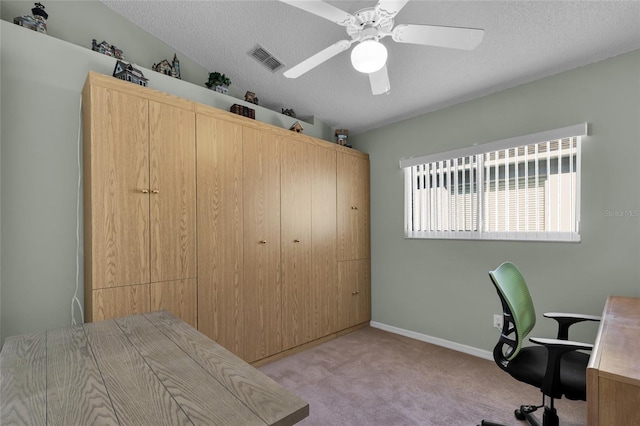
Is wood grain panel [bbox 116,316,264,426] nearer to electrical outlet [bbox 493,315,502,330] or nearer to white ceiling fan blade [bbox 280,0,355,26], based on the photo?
white ceiling fan blade [bbox 280,0,355,26]

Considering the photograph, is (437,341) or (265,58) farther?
(437,341)

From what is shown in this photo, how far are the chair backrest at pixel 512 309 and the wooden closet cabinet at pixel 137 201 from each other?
2071 mm

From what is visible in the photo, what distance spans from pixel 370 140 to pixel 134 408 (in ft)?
11.7

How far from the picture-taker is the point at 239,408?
83 centimetres

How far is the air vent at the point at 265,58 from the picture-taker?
103 inches

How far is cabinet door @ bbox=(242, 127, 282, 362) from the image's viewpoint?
8.59 ft

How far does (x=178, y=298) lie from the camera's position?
7.21 ft

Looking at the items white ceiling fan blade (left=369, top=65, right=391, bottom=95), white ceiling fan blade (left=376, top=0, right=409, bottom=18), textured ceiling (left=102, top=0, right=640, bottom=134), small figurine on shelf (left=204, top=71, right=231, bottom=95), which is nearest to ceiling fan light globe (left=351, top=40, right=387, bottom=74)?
white ceiling fan blade (left=376, top=0, right=409, bottom=18)

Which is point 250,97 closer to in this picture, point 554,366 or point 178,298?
point 178,298

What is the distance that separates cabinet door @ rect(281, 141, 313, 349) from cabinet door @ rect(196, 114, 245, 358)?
1.58ft

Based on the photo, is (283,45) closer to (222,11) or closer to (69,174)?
(222,11)

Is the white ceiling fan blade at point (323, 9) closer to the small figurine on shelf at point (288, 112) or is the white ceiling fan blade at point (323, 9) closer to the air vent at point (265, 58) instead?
the air vent at point (265, 58)

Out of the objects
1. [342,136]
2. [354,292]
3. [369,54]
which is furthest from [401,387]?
[342,136]

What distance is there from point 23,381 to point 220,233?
1.52 metres
